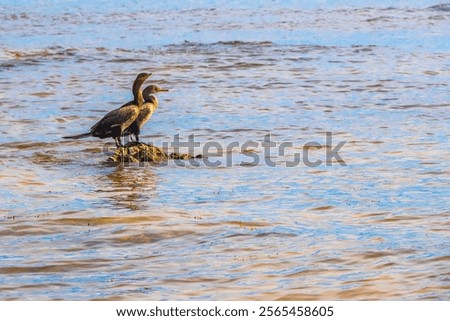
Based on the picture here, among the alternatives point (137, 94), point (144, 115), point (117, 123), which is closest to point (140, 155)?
point (117, 123)

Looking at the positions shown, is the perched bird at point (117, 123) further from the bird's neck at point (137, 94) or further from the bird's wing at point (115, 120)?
the bird's neck at point (137, 94)

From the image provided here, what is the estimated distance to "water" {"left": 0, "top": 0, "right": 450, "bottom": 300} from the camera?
8188 millimetres

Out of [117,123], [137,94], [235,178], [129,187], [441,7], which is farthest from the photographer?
[441,7]

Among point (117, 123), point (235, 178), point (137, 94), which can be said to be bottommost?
point (235, 178)

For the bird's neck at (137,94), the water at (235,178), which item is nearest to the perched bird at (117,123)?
the bird's neck at (137,94)

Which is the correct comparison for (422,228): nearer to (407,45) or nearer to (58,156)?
(58,156)

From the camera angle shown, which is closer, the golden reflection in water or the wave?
the golden reflection in water

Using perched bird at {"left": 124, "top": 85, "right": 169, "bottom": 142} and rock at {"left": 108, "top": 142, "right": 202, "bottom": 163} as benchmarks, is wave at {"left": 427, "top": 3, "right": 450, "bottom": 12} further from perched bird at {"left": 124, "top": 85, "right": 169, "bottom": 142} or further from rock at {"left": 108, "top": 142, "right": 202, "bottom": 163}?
rock at {"left": 108, "top": 142, "right": 202, "bottom": 163}

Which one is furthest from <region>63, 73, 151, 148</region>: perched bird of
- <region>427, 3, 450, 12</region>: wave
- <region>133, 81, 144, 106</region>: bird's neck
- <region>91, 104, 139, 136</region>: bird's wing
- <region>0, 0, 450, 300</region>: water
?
<region>427, 3, 450, 12</region>: wave

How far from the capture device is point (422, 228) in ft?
31.7

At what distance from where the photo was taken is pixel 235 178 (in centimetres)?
1216

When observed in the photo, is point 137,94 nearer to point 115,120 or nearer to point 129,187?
point 115,120

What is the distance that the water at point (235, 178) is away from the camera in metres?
8.19

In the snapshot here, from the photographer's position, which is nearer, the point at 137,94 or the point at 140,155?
the point at 140,155
